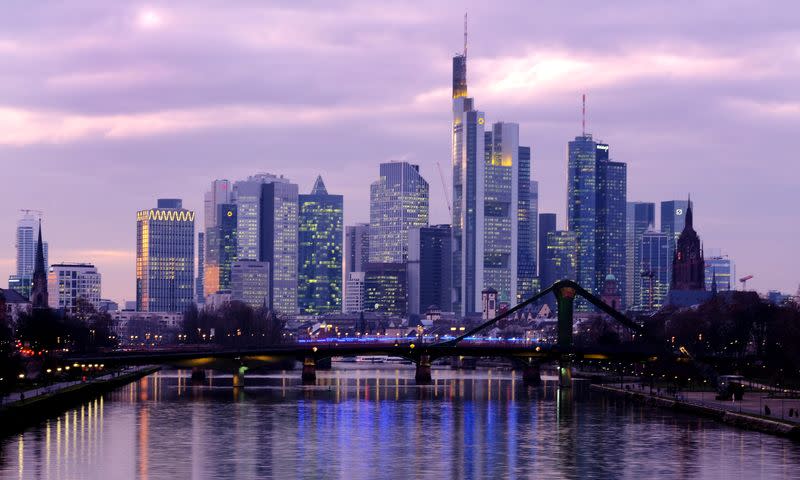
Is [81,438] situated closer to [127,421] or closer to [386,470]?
[127,421]

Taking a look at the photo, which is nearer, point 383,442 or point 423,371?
point 383,442

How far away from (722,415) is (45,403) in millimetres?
51389

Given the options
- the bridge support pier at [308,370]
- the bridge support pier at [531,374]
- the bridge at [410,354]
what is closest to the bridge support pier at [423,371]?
the bridge at [410,354]

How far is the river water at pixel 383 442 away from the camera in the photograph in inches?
3332

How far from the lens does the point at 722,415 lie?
118000 millimetres

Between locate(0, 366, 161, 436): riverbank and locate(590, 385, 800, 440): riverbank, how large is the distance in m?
49.3

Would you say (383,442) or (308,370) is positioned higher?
(308,370)

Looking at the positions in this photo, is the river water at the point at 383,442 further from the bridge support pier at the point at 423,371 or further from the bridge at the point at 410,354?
the bridge support pier at the point at 423,371

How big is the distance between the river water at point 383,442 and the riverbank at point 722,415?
4.00ft

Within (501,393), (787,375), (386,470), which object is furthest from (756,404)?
A: (386,470)

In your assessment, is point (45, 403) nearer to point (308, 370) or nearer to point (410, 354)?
point (308, 370)

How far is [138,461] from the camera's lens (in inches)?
3489

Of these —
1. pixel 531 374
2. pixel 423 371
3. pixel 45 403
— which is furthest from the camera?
pixel 531 374

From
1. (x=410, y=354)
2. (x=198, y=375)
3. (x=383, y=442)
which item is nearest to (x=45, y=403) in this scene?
(x=383, y=442)
